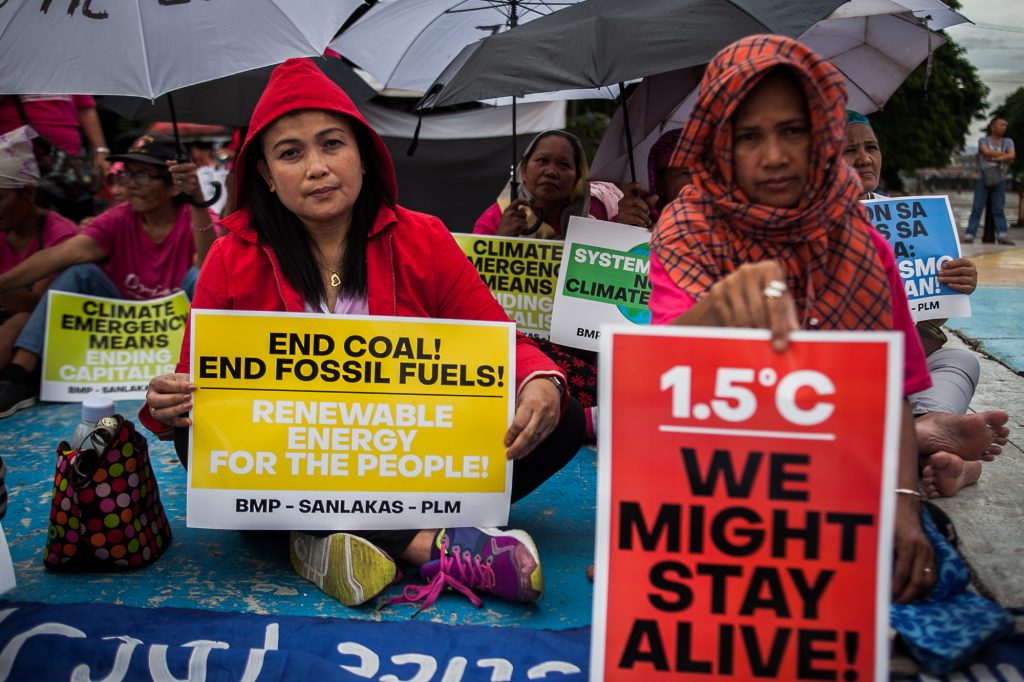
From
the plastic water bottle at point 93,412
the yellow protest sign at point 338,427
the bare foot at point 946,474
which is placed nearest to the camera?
the yellow protest sign at point 338,427

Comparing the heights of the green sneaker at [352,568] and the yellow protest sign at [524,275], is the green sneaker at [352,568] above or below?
below

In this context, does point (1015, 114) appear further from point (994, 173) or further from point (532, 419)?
point (532, 419)

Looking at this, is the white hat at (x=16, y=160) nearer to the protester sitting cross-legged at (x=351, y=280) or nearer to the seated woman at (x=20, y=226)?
the seated woman at (x=20, y=226)

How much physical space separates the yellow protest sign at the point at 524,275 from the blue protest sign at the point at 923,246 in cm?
154

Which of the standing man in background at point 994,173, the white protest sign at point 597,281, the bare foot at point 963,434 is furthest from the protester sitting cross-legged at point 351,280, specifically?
the standing man in background at point 994,173

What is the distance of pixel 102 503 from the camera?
2.86 metres

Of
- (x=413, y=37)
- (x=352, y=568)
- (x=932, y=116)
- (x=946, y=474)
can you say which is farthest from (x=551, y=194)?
(x=932, y=116)

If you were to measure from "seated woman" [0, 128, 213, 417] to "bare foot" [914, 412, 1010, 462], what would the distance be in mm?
3566

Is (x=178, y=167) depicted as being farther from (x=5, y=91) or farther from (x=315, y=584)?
(x=315, y=584)

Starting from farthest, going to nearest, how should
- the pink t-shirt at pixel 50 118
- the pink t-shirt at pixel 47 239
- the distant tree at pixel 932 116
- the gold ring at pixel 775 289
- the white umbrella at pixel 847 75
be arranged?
1. the distant tree at pixel 932 116
2. the pink t-shirt at pixel 50 118
3. the pink t-shirt at pixel 47 239
4. the white umbrella at pixel 847 75
5. the gold ring at pixel 775 289

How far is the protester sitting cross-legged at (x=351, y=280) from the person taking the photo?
2.70 metres

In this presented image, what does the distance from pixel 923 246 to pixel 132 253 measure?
4043 mm

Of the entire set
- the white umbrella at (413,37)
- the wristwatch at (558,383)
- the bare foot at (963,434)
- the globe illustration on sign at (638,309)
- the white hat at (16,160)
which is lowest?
the bare foot at (963,434)

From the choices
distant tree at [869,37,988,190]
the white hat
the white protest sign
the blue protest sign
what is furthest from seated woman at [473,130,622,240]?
distant tree at [869,37,988,190]
